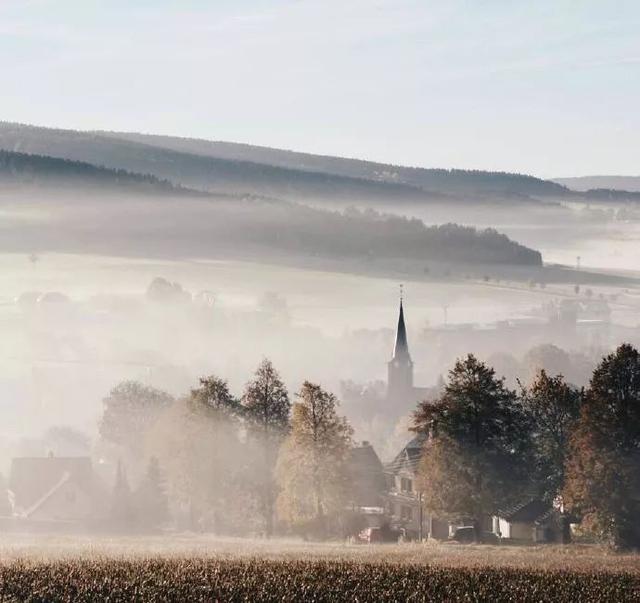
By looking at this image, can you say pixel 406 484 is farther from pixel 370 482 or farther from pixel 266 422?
pixel 266 422

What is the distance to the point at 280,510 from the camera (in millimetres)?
99312

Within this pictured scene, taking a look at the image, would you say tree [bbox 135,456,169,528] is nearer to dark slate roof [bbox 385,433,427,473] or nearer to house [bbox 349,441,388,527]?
house [bbox 349,441,388,527]

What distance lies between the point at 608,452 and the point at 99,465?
93909mm

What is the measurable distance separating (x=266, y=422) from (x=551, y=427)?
19746 mm

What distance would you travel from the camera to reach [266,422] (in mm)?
104438

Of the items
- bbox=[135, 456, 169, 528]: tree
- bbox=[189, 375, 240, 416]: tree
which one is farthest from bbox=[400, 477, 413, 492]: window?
bbox=[189, 375, 240, 416]: tree

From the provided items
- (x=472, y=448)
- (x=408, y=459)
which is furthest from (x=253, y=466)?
(x=408, y=459)

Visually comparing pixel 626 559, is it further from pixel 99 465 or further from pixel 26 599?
pixel 99 465

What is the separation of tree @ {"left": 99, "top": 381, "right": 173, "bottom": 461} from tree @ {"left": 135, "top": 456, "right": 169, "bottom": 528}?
3887 centimetres

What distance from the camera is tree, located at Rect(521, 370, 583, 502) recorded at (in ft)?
316

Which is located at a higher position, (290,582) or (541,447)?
(541,447)

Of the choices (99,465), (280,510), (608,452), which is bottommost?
(99,465)

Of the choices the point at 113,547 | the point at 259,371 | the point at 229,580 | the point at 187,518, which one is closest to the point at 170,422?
the point at 187,518

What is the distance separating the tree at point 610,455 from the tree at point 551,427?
5.53 m
